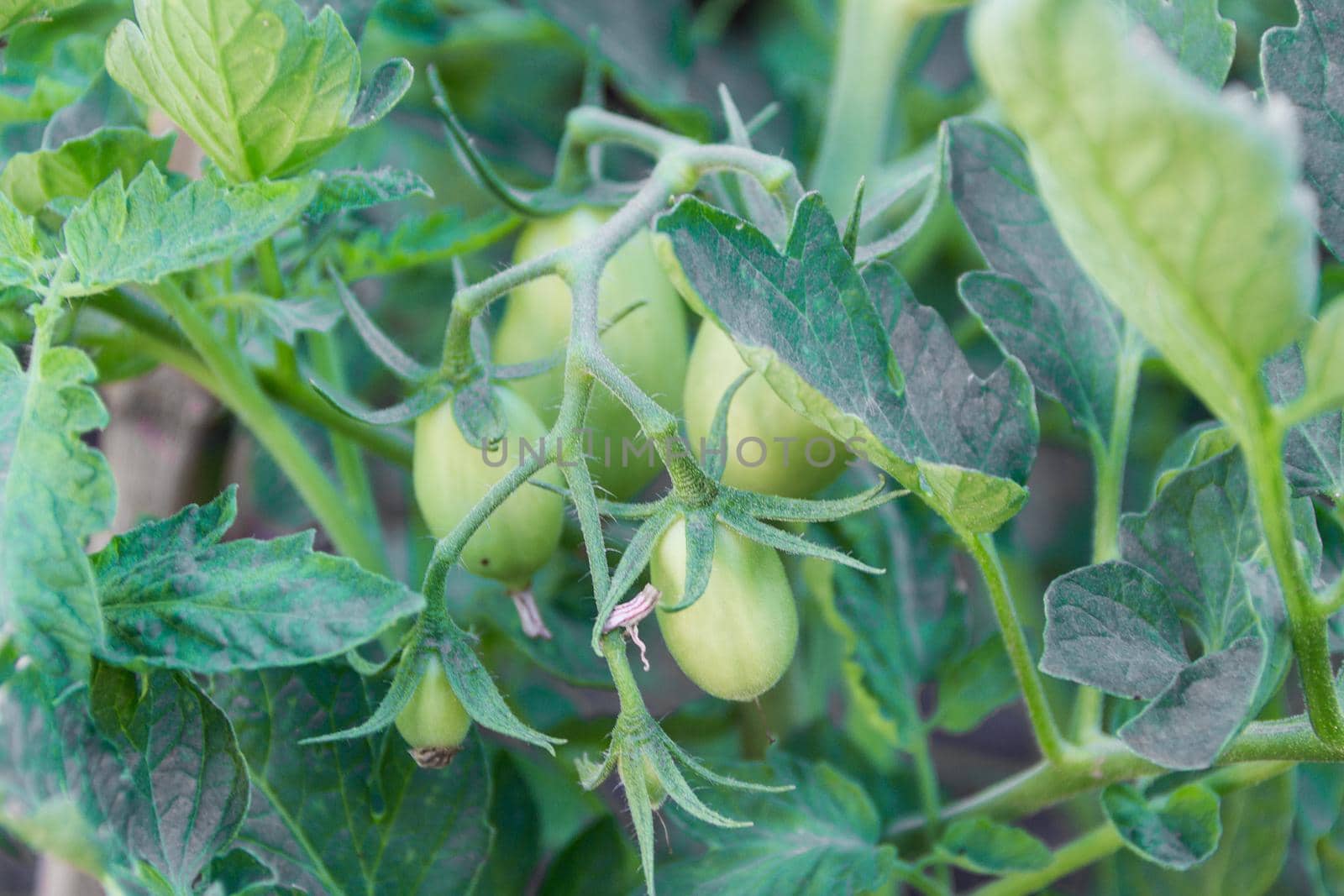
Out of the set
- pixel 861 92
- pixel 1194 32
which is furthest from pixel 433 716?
pixel 861 92

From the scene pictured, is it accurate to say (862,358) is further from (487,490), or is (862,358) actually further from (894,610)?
(894,610)

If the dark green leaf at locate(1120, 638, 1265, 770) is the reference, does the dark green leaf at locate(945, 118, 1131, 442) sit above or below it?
above

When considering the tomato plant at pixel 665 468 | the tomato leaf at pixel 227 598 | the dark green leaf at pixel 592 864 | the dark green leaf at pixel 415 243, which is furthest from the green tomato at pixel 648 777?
the dark green leaf at pixel 415 243

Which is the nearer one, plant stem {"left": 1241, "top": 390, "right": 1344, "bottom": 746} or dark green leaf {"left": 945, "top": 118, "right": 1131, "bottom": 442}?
plant stem {"left": 1241, "top": 390, "right": 1344, "bottom": 746}

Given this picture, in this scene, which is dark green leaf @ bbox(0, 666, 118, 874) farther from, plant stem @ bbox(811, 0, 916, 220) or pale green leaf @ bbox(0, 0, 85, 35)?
plant stem @ bbox(811, 0, 916, 220)

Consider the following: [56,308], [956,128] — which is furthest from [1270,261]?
[56,308]

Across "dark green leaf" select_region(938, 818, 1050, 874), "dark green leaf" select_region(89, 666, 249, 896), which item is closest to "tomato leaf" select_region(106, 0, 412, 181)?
"dark green leaf" select_region(89, 666, 249, 896)
